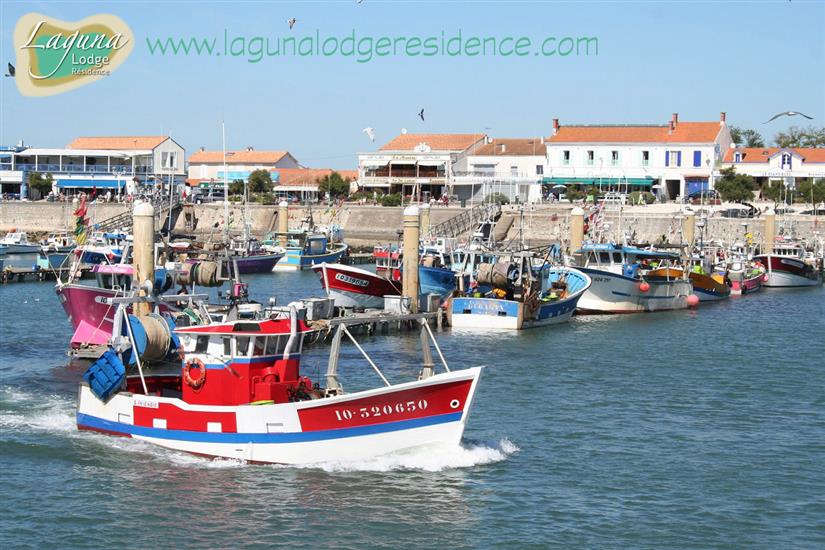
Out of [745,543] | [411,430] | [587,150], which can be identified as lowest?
[745,543]

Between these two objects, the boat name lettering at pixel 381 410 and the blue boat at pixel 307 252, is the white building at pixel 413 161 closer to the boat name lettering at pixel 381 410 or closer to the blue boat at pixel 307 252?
the blue boat at pixel 307 252

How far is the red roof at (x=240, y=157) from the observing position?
117375 millimetres

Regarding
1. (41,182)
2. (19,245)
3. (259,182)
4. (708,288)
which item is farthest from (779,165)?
(41,182)

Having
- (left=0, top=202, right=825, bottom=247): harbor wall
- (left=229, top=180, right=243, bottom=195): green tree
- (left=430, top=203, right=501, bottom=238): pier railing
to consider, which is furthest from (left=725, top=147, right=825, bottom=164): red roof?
(left=229, top=180, right=243, bottom=195): green tree

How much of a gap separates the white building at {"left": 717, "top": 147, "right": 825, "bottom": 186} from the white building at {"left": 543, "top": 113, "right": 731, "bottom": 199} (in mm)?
1605

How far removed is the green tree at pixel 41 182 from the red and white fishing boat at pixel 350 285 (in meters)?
65.3

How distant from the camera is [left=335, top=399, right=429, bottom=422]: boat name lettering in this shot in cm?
2062

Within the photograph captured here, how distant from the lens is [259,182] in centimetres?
10638

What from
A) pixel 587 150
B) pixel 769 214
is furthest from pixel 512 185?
pixel 769 214

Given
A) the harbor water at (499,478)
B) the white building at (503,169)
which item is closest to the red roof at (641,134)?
the white building at (503,169)

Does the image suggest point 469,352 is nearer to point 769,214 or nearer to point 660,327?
point 660,327

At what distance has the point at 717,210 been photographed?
8106cm

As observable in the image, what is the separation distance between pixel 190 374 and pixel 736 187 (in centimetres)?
6933

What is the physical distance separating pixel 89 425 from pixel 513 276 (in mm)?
21676
